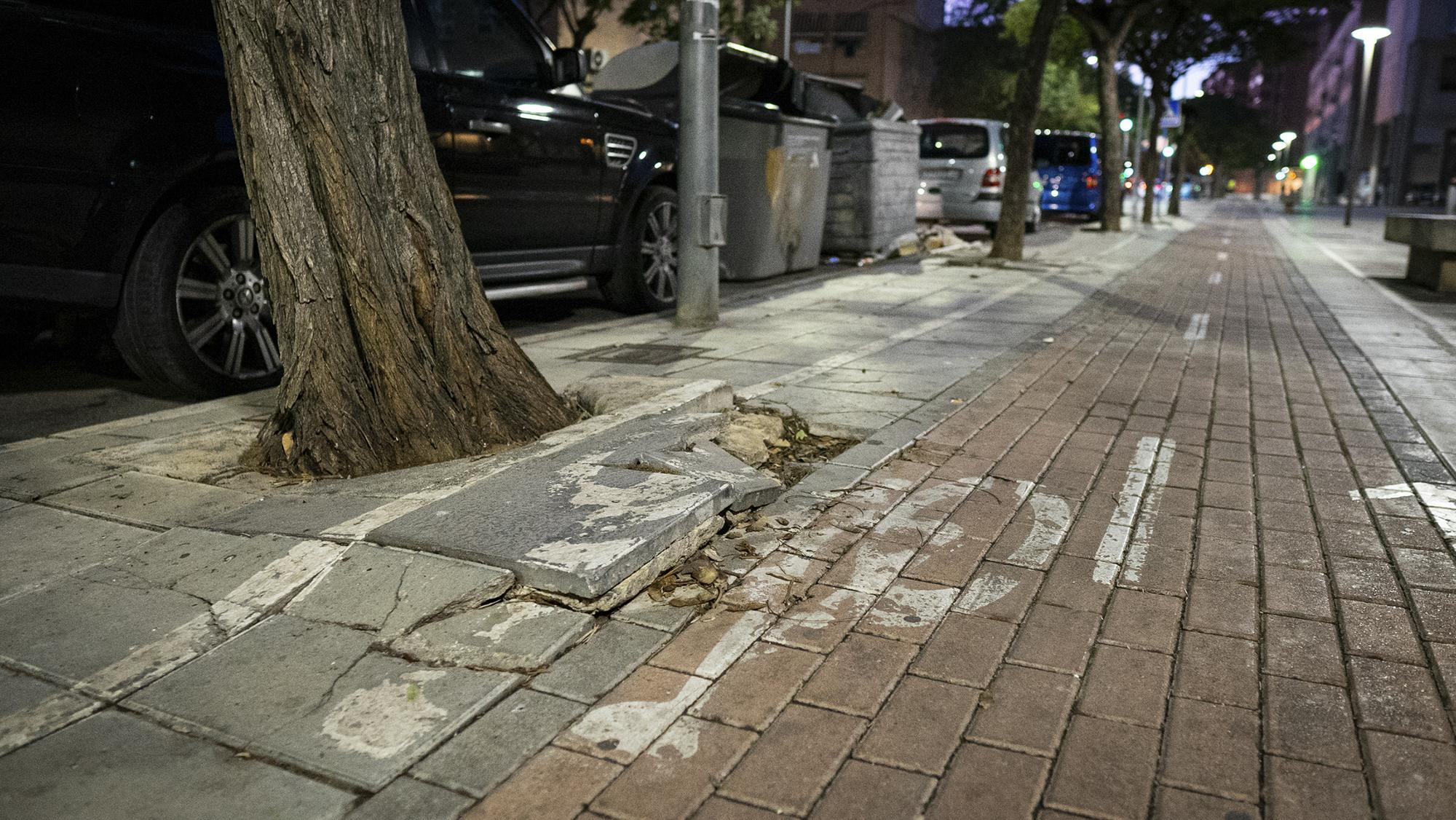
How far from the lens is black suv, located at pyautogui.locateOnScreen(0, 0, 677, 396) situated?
4.55 m

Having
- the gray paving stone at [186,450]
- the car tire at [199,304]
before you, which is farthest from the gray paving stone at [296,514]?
the car tire at [199,304]

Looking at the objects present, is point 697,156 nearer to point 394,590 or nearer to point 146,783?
point 394,590

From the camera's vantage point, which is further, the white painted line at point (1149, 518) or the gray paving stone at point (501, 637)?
the white painted line at point (1149, 518)

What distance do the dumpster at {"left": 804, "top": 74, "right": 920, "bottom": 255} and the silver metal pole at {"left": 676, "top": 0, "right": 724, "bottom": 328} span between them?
4919 millimetres

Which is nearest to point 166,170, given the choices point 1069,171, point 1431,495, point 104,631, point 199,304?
point 199,304

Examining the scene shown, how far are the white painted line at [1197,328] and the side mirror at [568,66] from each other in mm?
4590

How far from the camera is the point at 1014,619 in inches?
119

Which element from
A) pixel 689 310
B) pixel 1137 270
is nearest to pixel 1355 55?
pixel 1137 270

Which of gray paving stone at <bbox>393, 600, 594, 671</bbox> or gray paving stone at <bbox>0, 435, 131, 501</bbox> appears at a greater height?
gray paving stone at <bbox>0, 435, 131, 501</bbox>

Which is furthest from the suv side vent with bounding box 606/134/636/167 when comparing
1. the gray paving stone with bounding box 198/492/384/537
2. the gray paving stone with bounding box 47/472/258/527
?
the gray paving stone with bounding box 198/492/384/537

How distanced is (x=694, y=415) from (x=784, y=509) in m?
0.89

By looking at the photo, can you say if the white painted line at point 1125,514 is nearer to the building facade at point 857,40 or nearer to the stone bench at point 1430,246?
the stone bench at point 1430,246

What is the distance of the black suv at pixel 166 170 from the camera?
4.55m

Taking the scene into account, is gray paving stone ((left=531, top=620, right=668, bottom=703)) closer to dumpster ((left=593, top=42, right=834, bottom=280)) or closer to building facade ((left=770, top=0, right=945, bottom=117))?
dumpster ((left=593, top=42, right=834, bottom=280))
